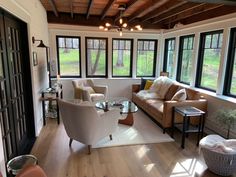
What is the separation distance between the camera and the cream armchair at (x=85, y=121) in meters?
2.69

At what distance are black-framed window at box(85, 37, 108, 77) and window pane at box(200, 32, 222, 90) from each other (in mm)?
3025

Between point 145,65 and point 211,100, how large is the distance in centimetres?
304

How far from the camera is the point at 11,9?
7.72ft

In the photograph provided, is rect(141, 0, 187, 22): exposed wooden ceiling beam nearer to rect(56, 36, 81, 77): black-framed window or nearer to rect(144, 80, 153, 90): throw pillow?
rect(144, 80, 153, 90): throw pillow

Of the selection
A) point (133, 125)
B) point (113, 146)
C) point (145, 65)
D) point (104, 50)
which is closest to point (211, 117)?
point (133, 125)

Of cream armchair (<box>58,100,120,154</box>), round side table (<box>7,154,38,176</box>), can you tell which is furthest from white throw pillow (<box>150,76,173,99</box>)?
round side table (<box>7,154,38,176</box>)

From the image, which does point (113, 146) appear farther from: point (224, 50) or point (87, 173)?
point (224, 50)

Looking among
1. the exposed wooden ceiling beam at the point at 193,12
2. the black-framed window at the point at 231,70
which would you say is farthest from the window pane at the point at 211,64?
the exposed wooden ceiling beam at the point at 193,12

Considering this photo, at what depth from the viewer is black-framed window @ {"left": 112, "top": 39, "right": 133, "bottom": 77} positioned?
617 cm

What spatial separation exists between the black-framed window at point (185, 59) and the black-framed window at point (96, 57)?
2.36 meters

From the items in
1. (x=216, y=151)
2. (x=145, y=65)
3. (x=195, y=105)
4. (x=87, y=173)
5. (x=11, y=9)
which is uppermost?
(x=11, y=9)

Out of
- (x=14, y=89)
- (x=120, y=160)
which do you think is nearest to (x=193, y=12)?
(x=120, y=160)

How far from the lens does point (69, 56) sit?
5941mm

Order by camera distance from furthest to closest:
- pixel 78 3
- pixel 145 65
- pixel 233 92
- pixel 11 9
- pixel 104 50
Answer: pixel 145 65 → pixel 104 50 → pixel 78 3 → pixel 233 92 → pixel 11 9
